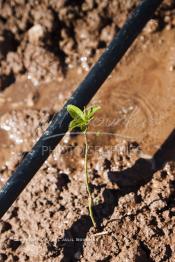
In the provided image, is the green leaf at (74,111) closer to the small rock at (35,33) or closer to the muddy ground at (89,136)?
the muddy ground at (89,136)

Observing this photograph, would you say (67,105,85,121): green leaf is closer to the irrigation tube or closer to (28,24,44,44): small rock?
the irrigation tube

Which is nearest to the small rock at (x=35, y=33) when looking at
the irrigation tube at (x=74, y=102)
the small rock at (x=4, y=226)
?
the irrigation tube at (x=74, y=102)

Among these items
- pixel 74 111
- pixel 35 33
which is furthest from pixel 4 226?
pixel 35 33

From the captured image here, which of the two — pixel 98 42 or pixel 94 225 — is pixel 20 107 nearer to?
pixel 98 42

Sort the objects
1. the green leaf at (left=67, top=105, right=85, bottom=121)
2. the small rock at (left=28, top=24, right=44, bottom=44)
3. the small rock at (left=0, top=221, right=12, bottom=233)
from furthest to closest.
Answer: the small rock at (left=28, top=24, right=44, bottom=44) → the small rock at (left=0, top=221, right=12, bottom=233) → the green leaf at (left=67, top=105, right=85, bottom=121)

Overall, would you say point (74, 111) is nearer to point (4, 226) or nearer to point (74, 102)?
point (74, 102)

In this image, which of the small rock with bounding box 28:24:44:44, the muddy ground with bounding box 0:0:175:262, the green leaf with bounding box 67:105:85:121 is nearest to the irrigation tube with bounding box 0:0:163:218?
the green leaf with bounding box 67:105:85:121
